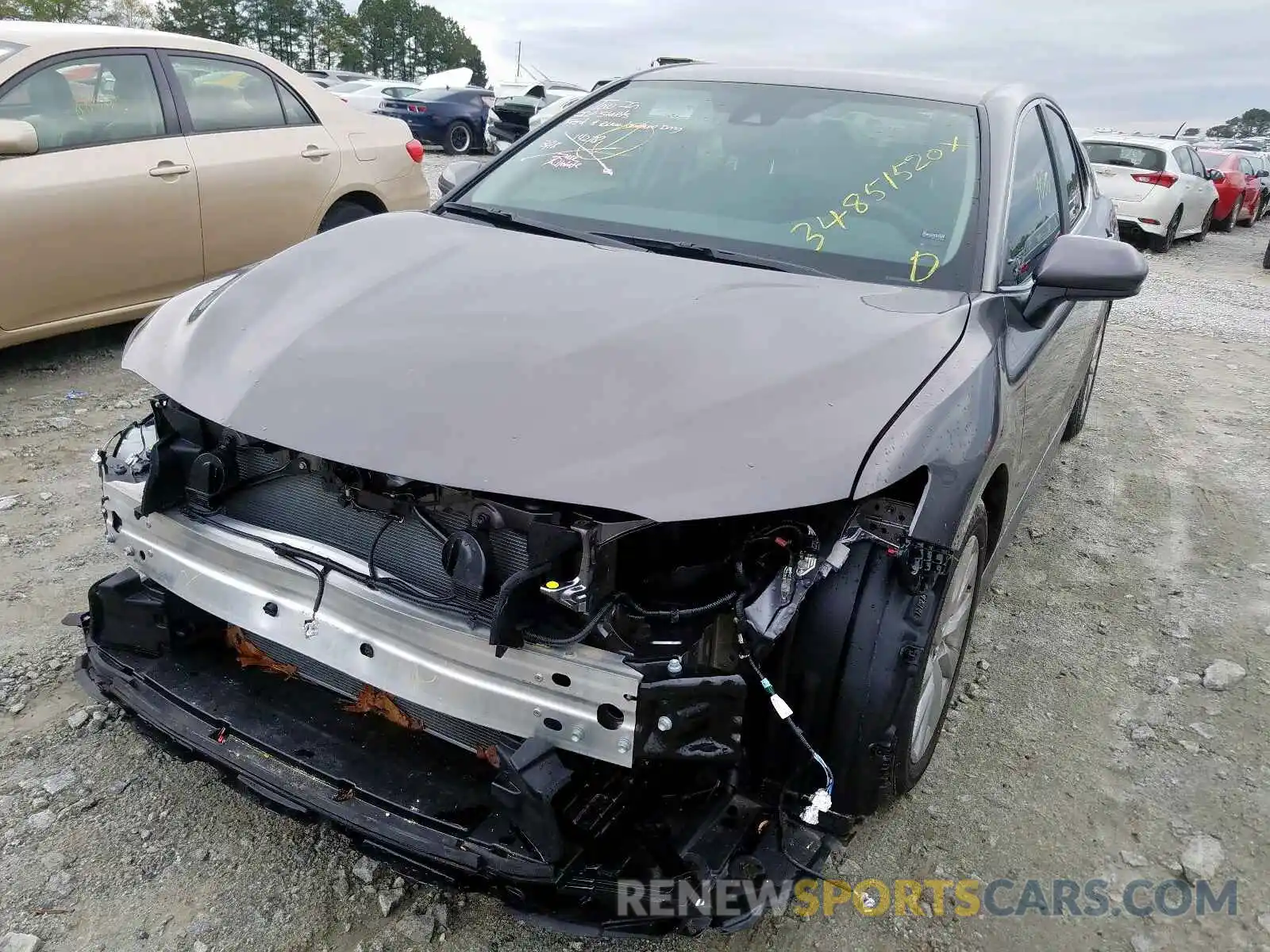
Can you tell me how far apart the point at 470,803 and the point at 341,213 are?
4.78 m

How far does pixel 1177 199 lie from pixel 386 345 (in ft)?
44.6

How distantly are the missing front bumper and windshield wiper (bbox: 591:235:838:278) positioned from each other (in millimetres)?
1280

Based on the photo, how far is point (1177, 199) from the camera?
41.6ft

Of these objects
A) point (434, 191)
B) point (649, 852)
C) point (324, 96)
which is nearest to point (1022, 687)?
point (649, 852)

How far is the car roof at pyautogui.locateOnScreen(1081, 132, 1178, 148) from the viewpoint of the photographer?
503 inches

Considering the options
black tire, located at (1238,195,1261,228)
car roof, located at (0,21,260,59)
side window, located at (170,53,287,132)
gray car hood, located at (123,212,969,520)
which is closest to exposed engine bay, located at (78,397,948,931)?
gray car hood, located at (123,212,969,520)

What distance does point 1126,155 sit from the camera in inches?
503

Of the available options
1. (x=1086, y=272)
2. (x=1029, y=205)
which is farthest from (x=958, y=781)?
(x=1029, y=205)

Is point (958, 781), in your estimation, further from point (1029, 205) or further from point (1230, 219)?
point (1230, 219)

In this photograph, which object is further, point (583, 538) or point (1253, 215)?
point (1253, 215)

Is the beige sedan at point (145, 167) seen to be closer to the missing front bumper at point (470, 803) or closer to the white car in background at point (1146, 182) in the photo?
the missing front bumper at point (470, 803)

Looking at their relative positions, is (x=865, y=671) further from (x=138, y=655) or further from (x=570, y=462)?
(x=138, y=655)

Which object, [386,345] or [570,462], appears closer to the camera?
[570,462]

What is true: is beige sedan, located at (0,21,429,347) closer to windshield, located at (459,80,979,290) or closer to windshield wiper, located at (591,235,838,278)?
windshield, located at (459,80,979,290)
